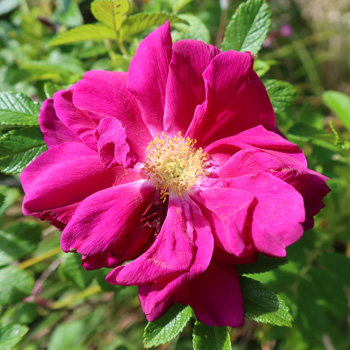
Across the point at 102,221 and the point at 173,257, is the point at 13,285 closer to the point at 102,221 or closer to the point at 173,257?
the point at 102,221

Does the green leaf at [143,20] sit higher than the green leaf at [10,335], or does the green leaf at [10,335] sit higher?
the green leaf at [143,20]

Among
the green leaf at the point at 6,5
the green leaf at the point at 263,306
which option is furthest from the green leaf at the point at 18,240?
the green leaf at the point at 6,5

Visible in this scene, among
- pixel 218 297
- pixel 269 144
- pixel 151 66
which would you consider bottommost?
pixel 218 297

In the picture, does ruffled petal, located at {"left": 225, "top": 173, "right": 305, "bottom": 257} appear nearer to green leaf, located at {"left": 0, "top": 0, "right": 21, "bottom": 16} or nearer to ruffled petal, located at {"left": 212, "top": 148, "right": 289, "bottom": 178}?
ruffled petal, located at {"left": 212, "top": 148, "right": 289, "bottom": 178}

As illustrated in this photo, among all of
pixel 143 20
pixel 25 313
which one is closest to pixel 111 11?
pixel 143 20


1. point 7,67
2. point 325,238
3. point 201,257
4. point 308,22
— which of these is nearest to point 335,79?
point 308,22

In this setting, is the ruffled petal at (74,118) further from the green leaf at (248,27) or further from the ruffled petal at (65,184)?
the green leaf at (248,27)
